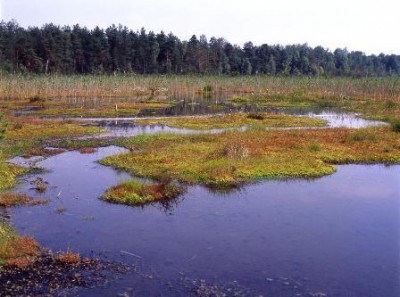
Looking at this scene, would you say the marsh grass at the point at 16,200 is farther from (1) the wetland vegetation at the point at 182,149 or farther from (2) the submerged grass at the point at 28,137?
(2) the submerged grass at the point at 28,137

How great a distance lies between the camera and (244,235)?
44.9ft

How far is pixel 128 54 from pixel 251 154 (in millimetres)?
78206

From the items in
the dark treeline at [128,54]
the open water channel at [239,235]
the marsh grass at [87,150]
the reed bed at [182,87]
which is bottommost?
the open water channel at [239,235]

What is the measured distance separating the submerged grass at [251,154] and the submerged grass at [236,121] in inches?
213

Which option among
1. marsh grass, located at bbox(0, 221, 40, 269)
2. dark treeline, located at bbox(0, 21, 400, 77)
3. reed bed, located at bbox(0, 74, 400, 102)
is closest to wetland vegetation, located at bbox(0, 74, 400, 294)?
marsh grass, located at bbox(0, 221, 40, 269)

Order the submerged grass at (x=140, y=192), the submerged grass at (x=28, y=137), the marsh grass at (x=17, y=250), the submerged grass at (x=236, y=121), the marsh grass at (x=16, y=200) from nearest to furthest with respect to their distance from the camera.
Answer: the marsh grass at (x=17, y=250), the marsh grass at (x=16, y=200), the submerged grass at (x=140, y=192), the submerged grass at (x=28, y=137), the submerged grass at (x=236, y=121)

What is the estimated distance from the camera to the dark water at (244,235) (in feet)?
35.5

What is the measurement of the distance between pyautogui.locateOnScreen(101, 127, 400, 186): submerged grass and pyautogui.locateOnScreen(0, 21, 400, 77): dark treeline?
53133 millimetres

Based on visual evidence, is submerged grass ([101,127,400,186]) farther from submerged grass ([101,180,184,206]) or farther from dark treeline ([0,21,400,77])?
dark treeline ([0,21,400,77])

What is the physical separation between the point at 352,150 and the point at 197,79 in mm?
54447

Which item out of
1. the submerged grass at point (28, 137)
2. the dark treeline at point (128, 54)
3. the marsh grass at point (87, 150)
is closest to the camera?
the submerged grass at point (28, 137)

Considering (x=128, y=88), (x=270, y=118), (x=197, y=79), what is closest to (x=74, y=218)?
(x=270, y=118)

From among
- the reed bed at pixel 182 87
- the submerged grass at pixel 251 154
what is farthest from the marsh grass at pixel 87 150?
the reed bed at pixel 182 87

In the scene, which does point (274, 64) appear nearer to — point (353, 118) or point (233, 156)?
point (353, 118)
